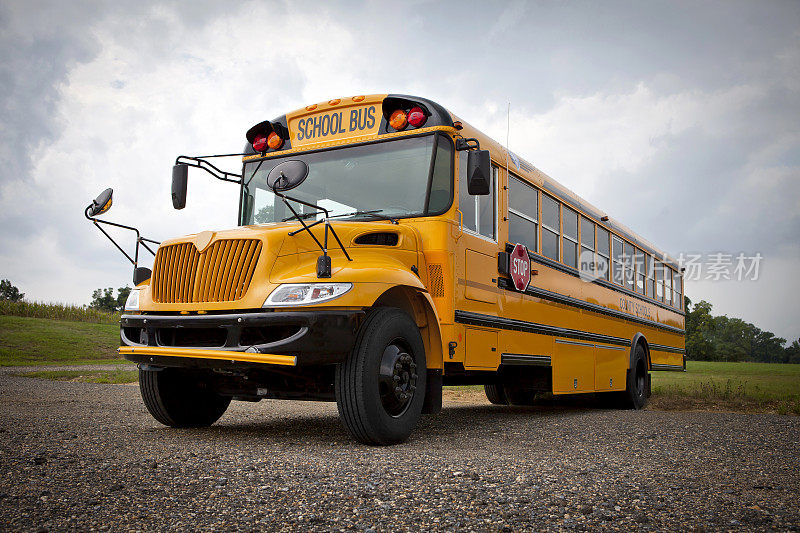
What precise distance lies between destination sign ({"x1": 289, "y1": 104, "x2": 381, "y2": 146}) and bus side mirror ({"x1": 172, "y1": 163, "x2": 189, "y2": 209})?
99 centimetres

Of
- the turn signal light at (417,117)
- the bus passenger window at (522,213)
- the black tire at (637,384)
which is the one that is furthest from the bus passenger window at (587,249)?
the turn signal light at (417,117)

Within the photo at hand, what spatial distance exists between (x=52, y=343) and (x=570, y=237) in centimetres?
1711

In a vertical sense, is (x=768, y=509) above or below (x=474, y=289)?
below

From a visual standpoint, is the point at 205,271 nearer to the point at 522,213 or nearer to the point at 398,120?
the point at 398,120

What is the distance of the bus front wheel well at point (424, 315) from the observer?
4.79m

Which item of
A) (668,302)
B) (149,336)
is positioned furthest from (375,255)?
(668,302)

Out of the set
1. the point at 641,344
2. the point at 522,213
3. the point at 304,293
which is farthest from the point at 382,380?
the point at 641,344

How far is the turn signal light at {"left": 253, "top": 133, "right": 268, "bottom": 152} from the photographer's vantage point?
6.00 metres

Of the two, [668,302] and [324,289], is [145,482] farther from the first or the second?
[668,302]

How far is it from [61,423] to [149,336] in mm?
1282

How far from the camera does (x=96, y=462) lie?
3.48 meters

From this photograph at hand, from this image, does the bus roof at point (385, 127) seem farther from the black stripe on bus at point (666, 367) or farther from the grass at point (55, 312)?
the grass at point (55, 312)

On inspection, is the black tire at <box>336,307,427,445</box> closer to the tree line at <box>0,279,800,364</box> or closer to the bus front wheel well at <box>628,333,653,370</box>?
the bus front wheel well at <box>628,333,653,370</box>

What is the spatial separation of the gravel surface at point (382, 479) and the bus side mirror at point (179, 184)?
6.21ft
